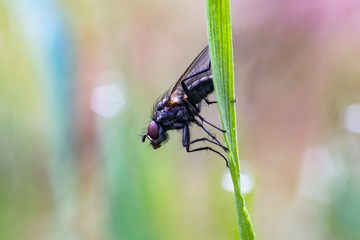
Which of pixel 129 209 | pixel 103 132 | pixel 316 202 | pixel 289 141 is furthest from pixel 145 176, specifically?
pixel 289 141

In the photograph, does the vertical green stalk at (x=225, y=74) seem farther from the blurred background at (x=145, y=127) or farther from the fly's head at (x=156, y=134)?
the fly's head at (x=156, y=134)

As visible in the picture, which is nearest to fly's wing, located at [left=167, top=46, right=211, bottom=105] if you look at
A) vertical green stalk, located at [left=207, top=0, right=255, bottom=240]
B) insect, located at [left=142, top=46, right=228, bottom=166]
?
insect, located at [left=142, top=46, right=228, bottom=166]

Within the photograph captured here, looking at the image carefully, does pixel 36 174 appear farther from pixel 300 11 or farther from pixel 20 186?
pixel 300 11

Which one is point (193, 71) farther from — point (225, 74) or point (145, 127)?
point (225, 74)

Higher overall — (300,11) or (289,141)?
(300,11)

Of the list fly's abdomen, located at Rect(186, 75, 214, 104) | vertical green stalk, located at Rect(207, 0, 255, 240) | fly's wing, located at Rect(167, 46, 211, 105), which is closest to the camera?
vertical green stalk, located at Rect(207, 0, 255, 240)

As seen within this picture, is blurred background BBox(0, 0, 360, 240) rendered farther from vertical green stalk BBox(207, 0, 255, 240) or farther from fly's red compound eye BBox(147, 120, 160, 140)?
vertical green stalk BBox(207, 0, 255, 240)

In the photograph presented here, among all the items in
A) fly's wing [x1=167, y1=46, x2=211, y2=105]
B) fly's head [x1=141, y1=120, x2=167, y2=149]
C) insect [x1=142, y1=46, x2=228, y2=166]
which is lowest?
fly's head [x1=141, y1=120, x2=167, y2=149]
